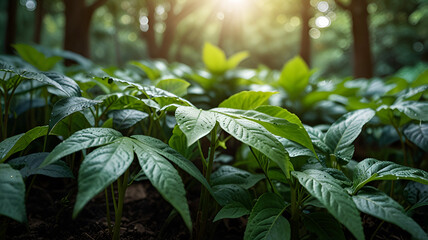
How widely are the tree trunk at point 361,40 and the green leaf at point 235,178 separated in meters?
5.17

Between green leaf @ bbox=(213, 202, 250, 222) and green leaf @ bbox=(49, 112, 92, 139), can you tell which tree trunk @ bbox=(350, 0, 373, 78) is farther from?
green leaf @ bbox=(49, 112, 92, 139)

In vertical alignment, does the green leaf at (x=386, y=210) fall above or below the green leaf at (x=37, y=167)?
below

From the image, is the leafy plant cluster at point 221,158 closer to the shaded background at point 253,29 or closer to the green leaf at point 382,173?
the green leaf at point 382,173

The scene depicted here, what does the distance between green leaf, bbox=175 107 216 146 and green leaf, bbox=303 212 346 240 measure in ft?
1.52

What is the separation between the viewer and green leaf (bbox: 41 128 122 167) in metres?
0.67

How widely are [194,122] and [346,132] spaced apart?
2.25 ft

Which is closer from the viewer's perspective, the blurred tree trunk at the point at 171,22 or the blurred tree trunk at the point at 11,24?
the blurred tree trunk at the point at 11,24

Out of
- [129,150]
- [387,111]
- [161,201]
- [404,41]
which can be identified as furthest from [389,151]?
[404,41]

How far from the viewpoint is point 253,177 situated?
1.15 meters

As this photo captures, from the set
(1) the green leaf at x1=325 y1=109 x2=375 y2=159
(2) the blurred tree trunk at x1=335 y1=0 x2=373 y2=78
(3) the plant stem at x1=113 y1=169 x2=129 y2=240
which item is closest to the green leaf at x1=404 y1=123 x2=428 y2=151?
(1) the green leaf at x1=325 y1=109 x2=375 y2=159

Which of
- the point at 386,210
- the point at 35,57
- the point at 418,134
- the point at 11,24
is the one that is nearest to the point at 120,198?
the point at 386,210

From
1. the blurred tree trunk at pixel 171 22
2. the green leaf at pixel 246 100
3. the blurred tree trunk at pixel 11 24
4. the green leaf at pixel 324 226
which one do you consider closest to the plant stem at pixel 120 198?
the green leaf at pixel 246 100

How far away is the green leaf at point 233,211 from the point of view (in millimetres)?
904

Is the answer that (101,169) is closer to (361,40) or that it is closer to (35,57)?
(35,57)
